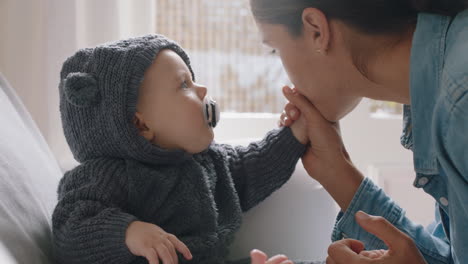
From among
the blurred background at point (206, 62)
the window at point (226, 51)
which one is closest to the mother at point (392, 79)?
the blurred background at point (206, 62)

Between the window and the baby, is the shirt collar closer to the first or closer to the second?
the baby

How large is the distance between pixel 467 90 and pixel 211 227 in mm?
505

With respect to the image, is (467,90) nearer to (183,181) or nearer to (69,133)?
(183,181)

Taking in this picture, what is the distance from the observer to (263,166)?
1196mm

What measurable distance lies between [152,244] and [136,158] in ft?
0.63

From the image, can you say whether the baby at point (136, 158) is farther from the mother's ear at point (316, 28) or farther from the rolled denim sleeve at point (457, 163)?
the rolled denim sleeve at point (457, 163)

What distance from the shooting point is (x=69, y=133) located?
108 centimetres

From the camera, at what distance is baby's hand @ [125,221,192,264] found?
0.91 metres

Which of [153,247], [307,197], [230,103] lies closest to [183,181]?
[153,247]

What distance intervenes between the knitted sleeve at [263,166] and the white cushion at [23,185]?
1.13 ft

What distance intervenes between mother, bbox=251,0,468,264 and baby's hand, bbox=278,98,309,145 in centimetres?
2

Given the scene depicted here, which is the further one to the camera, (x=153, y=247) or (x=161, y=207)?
(x=161, y=207)

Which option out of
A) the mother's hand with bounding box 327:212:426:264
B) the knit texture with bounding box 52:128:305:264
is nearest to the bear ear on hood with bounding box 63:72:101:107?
the knit texture with bounding box 52:128:305:264

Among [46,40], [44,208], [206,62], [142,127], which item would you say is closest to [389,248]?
[142,127]
